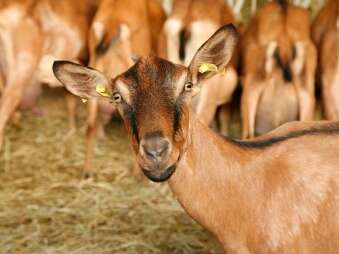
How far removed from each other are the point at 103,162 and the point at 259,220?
2986 mm

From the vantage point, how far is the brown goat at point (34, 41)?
507 centimetres

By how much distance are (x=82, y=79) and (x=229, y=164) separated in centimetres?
83

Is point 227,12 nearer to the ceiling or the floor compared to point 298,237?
nearer to the ceiling

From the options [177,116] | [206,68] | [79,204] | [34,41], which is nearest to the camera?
[177,116]

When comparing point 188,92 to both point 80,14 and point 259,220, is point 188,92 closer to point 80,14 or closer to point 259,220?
point 259,220

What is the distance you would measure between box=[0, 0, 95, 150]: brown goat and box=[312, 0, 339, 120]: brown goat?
216cm

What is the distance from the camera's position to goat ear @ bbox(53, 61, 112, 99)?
292cm

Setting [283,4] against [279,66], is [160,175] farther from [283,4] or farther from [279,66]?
[283,4]

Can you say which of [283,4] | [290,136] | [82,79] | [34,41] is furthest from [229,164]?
[34,41]

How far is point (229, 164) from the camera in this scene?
2.84 m

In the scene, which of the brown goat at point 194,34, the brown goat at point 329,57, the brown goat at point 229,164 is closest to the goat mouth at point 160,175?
the brown goat at point 229,164

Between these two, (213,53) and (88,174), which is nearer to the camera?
(213,53)

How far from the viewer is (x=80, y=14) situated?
5.73 metres

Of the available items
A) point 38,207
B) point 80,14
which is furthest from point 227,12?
point 38,207
